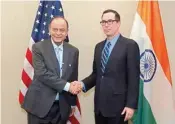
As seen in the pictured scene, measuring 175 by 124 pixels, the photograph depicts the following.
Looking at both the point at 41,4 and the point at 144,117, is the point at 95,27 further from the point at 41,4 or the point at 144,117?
the point at 144,117

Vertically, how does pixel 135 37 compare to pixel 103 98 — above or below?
above

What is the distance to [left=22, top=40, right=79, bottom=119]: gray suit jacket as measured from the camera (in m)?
2.25

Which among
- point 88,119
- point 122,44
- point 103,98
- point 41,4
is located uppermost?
point 41,4

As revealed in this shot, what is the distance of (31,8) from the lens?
3074 mm

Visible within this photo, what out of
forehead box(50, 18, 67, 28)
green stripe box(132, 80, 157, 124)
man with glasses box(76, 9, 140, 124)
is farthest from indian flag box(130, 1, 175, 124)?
forehead box(50, 18, 67, 28)

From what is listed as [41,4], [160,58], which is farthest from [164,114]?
[41,4]

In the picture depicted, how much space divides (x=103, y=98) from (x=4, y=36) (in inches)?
56.0

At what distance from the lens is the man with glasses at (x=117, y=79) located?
2125 mm

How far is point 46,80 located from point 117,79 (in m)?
0.57

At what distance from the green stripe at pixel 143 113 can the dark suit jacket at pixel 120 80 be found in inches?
24.7

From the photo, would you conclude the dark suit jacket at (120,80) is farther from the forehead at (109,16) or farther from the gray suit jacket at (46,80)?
the gray suit jacket at (46,80)

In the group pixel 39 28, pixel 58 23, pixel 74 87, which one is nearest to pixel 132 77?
pixel 74 87

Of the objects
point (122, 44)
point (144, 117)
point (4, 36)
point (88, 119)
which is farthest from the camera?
point (88, 119)

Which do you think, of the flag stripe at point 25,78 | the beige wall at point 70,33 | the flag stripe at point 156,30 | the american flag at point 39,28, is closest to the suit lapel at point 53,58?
the american flag at point 39,28
